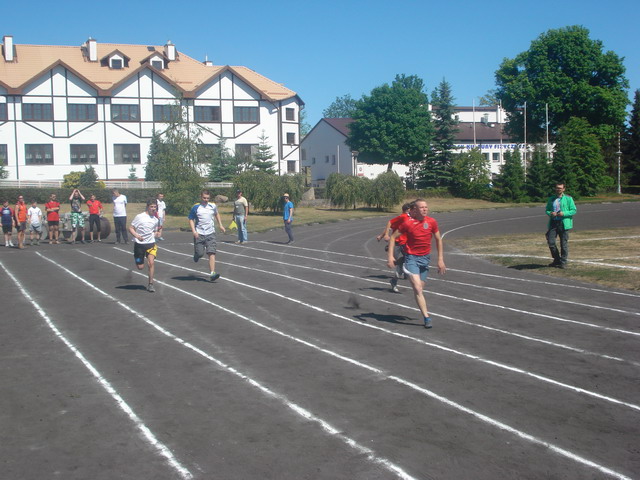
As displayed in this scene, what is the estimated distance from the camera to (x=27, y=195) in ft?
152

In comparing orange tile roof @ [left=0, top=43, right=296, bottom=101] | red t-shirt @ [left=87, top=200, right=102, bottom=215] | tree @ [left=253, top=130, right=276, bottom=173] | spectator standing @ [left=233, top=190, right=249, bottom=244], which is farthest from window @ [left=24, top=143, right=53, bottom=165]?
spectator standing @ [left=233, top=190, right=249, bottom=244]

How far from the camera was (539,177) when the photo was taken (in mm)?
58844

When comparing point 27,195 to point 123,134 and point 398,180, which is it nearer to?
point 123,134

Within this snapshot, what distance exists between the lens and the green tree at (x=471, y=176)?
61438 mm

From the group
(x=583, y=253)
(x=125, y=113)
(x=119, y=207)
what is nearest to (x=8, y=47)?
(x=125, y=113)

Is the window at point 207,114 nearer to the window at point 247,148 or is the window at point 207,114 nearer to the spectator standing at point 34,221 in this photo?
the window at point 247,148

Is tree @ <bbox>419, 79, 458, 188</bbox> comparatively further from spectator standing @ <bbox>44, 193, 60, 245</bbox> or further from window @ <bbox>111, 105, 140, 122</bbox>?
spectator standing @ <bbox>44, 193, 60, 245</bbox>

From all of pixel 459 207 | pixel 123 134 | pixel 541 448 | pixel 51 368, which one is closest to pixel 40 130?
pixel 123 134

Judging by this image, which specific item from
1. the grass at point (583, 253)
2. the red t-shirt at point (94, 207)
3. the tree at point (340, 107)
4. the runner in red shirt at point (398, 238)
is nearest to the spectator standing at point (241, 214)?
the red t-shirt at point (94, 207)

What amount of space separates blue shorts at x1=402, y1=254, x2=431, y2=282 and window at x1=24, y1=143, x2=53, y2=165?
178 ft

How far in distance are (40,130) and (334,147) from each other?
38.8 metres

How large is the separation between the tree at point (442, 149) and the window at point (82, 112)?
29.6 metres

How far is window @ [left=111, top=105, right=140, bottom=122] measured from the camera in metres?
60.5

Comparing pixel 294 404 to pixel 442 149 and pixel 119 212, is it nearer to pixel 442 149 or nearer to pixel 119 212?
pixel 119 212
